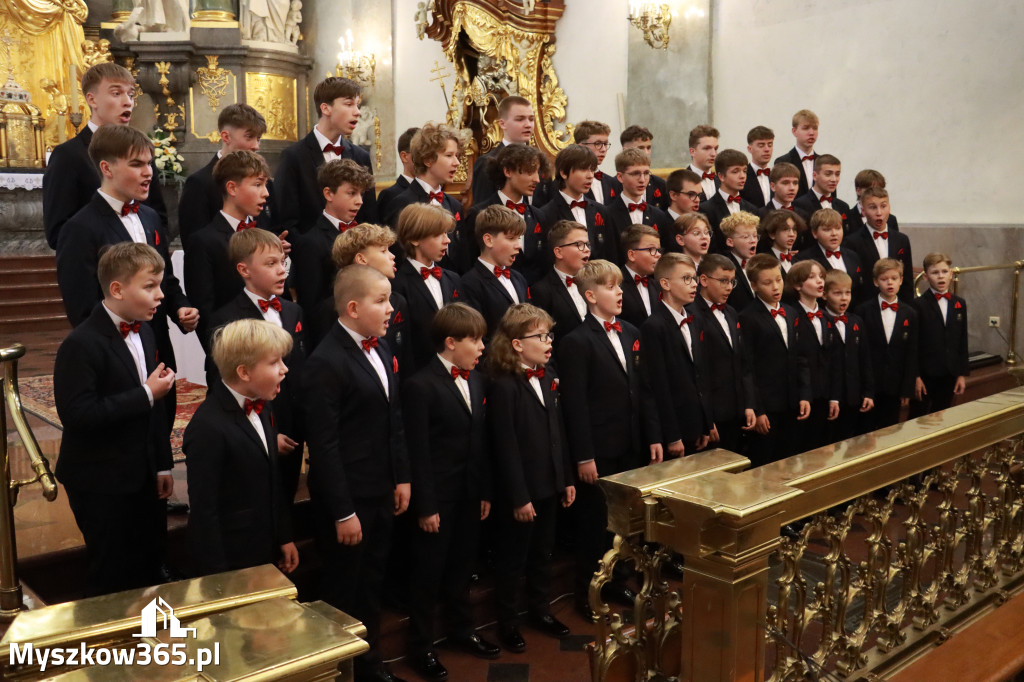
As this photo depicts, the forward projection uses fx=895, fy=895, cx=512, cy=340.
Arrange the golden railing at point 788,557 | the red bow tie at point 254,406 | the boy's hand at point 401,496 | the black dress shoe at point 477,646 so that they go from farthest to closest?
the black dress shoe at point 477,646 → the boy's hand at point 401,496 → the red bow tie at point 254,406 → the golden railing at point 788,557

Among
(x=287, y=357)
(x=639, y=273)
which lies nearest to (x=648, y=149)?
(x=639, y=273)

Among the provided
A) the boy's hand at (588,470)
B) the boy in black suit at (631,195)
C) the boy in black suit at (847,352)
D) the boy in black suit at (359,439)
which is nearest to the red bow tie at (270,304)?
the boy in black suit at (359,439)

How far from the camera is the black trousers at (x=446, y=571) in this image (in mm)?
3404

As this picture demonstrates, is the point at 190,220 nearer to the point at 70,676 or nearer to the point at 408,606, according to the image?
the point at 408,606

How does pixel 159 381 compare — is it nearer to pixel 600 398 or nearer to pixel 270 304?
pixel 270 304

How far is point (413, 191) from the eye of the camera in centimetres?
A: 446

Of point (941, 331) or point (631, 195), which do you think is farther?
point (941, 331)

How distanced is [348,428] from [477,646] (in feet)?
3.40

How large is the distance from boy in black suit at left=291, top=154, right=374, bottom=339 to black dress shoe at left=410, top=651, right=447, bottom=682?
1.39 metres

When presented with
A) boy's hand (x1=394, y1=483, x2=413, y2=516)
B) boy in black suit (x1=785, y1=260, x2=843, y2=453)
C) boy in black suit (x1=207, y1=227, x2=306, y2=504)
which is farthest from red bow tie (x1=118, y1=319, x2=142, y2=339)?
boy in black suit (x1=785, y1=260, x2=843, y2=453)

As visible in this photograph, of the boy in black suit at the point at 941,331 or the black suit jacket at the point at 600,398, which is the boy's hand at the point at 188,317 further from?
the boy in black suit at the point at 941,331

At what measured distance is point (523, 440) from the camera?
3.59 meters

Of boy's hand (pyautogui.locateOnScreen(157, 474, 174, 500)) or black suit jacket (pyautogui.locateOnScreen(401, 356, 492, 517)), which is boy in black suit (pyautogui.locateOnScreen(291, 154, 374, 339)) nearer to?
black suit jacket (pyautogui.locateOnScreen(401, 356, 492, 517))

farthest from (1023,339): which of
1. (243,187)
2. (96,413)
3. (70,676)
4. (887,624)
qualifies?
(70,676)
